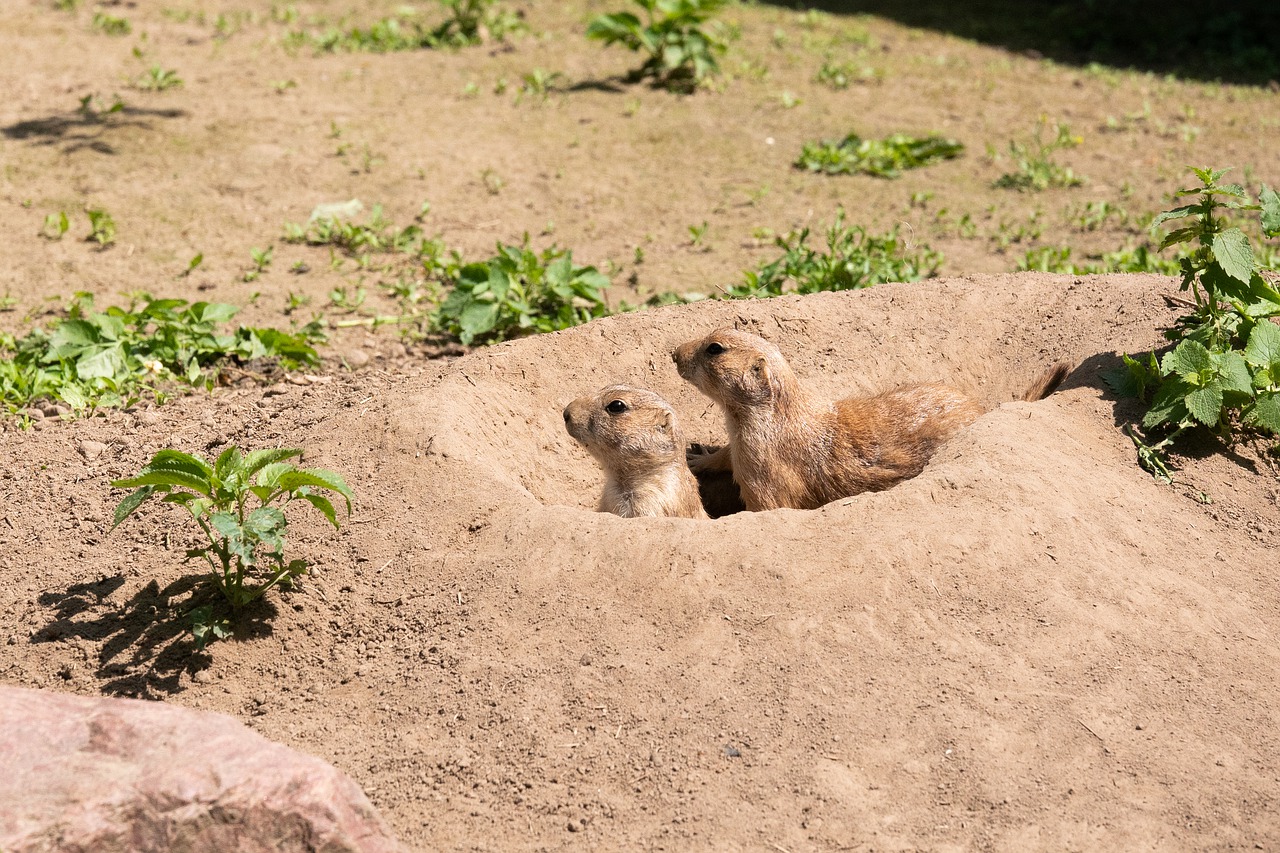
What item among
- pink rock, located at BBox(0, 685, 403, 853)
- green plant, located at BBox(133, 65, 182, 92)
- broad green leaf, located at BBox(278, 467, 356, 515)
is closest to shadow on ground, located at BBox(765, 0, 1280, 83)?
green plant, located at BBox(133, 65, 182, 92)

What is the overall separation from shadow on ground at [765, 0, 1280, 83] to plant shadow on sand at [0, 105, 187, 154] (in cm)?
851

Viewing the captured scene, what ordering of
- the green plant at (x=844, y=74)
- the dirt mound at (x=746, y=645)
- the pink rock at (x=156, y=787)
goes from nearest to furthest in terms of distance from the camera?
the pink rock at (x=156, y=787), the dirt mound at (x=746, y=645), the green plant at (x=844, y=74)

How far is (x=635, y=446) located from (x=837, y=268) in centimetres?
252

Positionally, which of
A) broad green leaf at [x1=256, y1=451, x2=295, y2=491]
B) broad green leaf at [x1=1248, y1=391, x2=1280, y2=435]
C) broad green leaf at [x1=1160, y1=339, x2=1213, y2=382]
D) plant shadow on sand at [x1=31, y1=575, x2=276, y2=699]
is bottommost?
plant shadow on sand at [x1=31, y1=575, x2=276, y2=699]

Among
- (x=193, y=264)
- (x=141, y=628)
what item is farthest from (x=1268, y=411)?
(x=193, y=264)

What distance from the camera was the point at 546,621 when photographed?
4.23 metres

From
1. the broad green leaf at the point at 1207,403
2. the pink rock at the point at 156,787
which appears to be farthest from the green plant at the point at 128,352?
the broad green leaf at the point at 1207,403

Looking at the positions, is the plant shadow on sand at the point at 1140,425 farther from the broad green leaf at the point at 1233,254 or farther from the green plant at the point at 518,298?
the green plant at the point at 518,298

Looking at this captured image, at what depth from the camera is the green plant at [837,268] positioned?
7.54 metres

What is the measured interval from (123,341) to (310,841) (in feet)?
15.1

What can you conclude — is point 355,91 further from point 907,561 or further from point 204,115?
point 907,561

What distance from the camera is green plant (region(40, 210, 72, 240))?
330 inches

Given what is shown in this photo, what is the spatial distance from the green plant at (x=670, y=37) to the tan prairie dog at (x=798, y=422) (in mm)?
6423

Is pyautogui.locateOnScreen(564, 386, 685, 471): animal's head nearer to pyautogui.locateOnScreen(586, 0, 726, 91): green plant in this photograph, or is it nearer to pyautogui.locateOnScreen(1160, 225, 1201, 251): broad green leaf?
pyautogui.locateOnScreen(1160, 225, 1201, 251): broad green leaf
